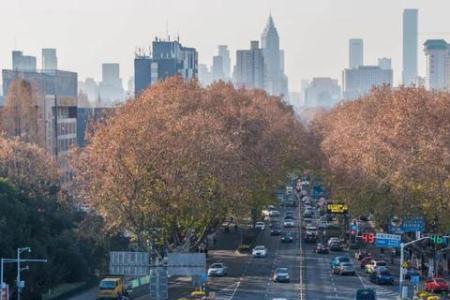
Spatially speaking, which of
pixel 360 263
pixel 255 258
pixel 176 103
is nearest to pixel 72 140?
pixel 176 103

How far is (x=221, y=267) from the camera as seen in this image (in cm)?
7594

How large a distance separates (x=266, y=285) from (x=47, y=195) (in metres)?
16.6

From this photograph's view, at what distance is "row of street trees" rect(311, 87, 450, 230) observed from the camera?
2862 inches

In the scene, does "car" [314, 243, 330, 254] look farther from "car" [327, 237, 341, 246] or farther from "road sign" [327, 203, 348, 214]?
"road sign" [327, 203, 348, 214]

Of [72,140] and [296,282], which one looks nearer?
[296,282]

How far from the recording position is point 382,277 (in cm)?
7038

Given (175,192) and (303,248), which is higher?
(175,192)

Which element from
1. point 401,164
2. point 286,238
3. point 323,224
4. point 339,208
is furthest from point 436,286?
point 323,224

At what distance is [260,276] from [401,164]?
525 inches

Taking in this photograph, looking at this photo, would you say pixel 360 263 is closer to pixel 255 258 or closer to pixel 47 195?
pixel 255 258

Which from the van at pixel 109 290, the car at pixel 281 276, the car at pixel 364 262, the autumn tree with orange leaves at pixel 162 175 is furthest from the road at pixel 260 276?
the van at pixel 109 290

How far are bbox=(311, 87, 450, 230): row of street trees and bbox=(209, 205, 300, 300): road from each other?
24.1 feet

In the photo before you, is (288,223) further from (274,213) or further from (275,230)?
(274,213)

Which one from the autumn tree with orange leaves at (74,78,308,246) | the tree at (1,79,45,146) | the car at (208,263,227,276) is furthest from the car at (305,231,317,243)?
the tree at (1,79,45,146)
